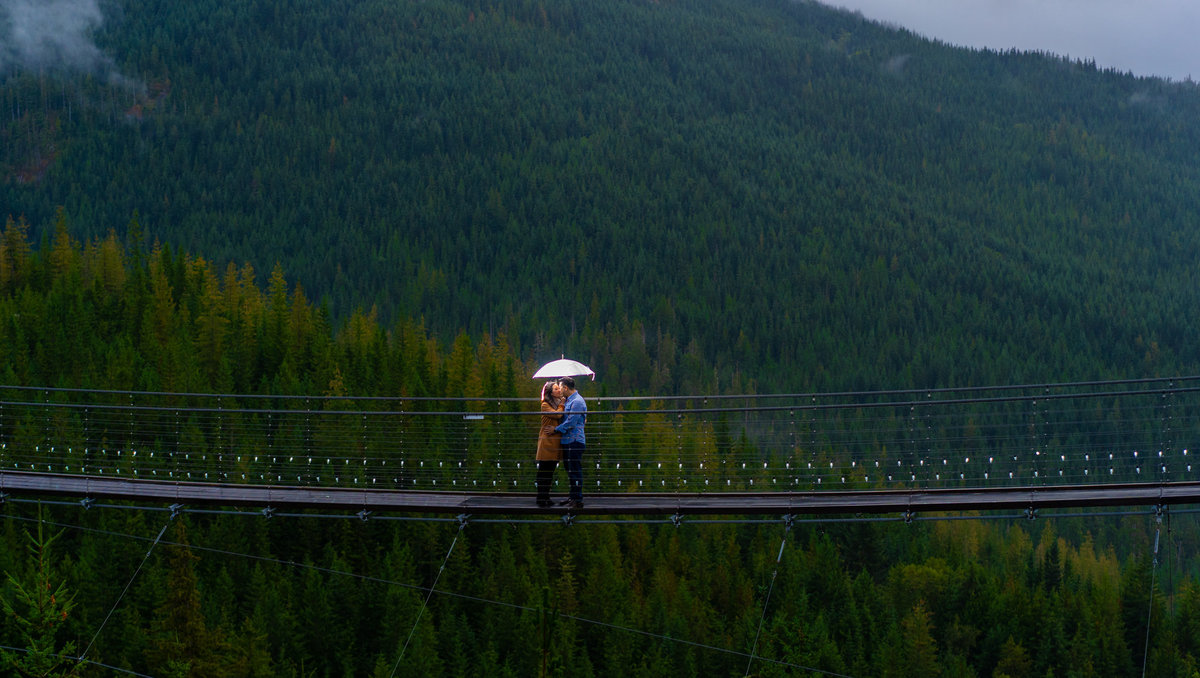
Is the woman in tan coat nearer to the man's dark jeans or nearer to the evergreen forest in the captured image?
the man's dark jeans

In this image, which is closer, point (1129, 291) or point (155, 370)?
point (155, 370)

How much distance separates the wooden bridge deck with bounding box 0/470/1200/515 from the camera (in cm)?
1323

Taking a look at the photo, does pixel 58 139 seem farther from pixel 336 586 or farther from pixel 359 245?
pixel 336 586

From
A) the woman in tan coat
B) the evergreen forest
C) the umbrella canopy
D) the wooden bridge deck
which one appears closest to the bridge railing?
the wooden bridge deck

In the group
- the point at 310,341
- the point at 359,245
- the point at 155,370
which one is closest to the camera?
the point at 155,370

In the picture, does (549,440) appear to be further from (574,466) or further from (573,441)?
(574,466)

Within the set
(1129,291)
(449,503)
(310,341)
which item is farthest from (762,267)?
(449,503)

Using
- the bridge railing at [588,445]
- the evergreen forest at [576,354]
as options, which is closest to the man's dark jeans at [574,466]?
the bridge railing at [588,445]

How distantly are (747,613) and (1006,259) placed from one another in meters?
114

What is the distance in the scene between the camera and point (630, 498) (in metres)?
14.2

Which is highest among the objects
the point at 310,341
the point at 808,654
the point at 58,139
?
the point at 58,139

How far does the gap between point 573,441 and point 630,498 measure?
2.65 ft

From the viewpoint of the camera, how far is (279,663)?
184ft

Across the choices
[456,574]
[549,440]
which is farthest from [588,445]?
[456,574]
